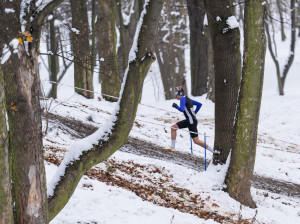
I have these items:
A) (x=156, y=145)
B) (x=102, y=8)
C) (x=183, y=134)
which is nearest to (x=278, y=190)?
(x=156, y=145)

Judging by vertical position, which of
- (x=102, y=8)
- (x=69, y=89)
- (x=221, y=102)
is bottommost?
(x=69, y=89)

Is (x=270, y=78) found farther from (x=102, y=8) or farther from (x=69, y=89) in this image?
(x=102, y=8)

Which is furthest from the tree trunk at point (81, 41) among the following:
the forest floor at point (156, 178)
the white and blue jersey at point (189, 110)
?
the white and blue jersey at point (189, 110)

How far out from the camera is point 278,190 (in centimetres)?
937

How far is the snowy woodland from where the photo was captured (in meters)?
3.60

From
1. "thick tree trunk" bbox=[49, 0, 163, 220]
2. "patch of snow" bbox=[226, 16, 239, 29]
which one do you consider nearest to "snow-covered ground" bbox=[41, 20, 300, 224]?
"thick tree trunk" bbox=[49, 0, 163, 220]

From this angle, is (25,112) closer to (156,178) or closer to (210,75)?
(156,178)

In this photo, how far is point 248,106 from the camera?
24.3 ft

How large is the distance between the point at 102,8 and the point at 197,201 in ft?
32.4

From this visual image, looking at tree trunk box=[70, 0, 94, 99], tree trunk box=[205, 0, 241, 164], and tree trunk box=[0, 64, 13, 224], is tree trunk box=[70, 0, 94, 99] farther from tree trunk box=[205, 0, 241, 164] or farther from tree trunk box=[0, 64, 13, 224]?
tree trunk box=[0, 64, 13, 224]

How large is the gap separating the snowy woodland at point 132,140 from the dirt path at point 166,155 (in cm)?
A: 4

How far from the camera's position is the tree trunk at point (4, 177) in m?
3.40

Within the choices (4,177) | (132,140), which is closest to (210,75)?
(132,140)

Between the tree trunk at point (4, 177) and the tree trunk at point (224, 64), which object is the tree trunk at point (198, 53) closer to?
the tree trunk at point (224, 64)
